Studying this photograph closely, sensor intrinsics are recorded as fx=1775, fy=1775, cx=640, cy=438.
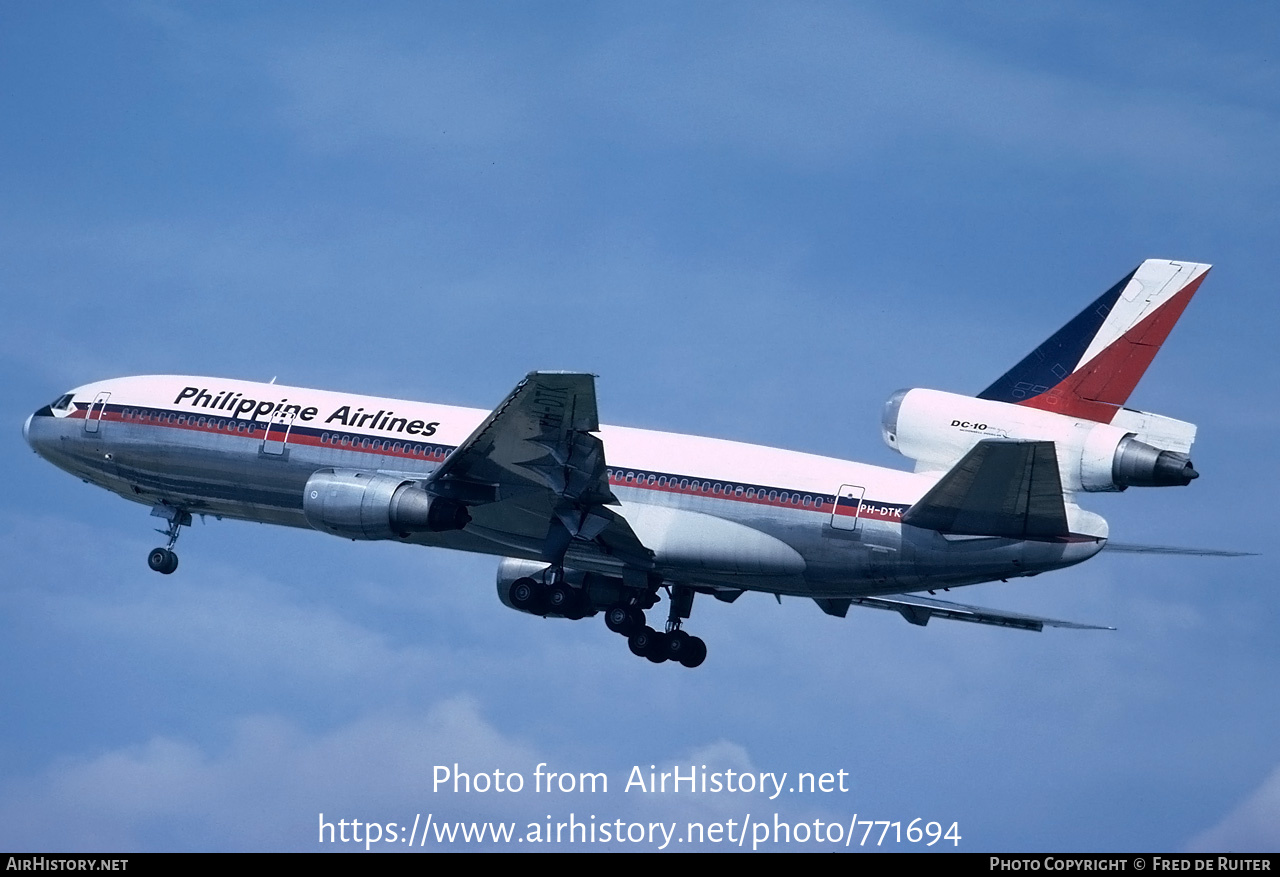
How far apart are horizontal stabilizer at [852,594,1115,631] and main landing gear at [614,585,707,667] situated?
5.32 meters

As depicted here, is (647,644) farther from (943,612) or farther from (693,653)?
(943,612)

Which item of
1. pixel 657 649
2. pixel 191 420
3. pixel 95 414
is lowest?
pixel 657 649

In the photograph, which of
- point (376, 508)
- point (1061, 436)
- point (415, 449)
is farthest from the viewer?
point (415, 449)

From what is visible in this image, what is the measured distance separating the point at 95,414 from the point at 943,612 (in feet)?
83.8

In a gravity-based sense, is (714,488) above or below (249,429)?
below

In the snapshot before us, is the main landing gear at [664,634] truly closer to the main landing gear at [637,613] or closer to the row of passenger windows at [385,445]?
the main landing gear at [637,613]

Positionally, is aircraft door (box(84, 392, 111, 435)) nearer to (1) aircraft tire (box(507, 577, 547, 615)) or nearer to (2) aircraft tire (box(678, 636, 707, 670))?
(1) aircraft tire (box(507, 577, 547, 615))

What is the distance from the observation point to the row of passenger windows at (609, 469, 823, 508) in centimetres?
4409

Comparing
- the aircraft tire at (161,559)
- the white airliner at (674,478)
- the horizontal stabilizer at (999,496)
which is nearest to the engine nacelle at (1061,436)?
the white airliner at (674,478)

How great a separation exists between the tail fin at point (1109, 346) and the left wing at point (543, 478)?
10.5m

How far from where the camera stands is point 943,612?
5231cm

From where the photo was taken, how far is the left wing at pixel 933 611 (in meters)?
51.4

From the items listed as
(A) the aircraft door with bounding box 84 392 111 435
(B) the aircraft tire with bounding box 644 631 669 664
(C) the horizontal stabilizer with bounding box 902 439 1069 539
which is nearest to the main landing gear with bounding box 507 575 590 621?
(B) the aircraft tire with bounding box 644 631 669 664

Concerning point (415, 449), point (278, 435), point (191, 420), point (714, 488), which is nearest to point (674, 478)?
point (714, 488)
